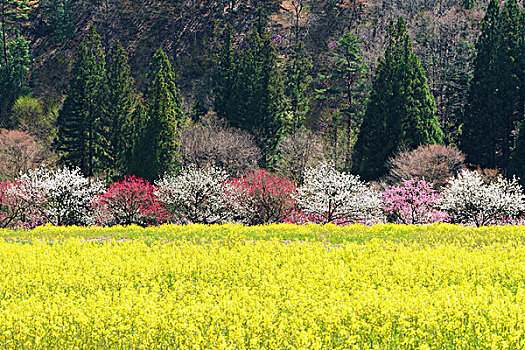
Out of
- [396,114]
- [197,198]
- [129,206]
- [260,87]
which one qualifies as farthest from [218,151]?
[197,198]

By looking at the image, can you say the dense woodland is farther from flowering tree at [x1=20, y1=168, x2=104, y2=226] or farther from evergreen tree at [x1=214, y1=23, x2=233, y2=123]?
flowering tree at [x1=20, y1=168, x2=104, y2=226]

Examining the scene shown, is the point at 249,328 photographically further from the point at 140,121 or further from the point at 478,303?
the point at 140,121

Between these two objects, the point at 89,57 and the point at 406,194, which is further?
the point at 89,57

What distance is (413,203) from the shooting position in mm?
29078

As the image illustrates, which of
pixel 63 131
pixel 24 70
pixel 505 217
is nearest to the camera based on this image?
pixel 505 217

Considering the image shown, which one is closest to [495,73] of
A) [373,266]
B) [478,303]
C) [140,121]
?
[140,121]

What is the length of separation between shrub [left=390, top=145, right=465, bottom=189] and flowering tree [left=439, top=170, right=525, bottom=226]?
20.4 ft

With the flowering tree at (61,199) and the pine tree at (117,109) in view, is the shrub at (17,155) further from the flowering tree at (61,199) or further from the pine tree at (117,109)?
the flowering tree at (61,199)

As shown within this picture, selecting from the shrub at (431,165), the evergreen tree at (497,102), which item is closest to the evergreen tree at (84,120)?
the shrub at (431,165)

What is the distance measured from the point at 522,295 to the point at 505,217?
62.7ft

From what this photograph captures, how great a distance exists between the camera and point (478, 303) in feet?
28.3

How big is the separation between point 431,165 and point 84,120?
33590mm

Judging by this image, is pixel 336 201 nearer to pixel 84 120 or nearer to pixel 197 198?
pixel 197 198

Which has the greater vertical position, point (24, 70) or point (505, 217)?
point (24, 70)
